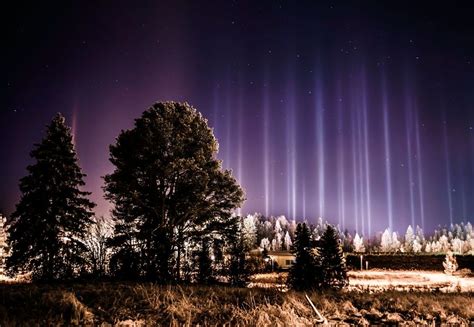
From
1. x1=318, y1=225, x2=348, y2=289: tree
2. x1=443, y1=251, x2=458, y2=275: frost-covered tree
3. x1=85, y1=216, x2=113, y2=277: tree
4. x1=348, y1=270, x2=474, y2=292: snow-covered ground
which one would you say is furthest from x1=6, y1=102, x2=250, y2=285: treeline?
x1=443, y1=251, x2=458, y2=275: frost-covered tree

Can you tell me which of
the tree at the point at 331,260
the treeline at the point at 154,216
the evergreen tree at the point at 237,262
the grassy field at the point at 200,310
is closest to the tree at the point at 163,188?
the treeline at the point at 154,216

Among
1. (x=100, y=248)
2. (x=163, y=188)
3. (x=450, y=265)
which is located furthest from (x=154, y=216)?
(x=450, y=265)

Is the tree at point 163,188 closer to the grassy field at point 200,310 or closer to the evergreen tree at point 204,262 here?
the evergreen tree at point 204,262

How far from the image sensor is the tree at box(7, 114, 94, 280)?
24203mm

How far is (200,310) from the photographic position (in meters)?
7.44

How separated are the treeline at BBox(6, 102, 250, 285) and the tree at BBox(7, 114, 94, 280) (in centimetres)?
7

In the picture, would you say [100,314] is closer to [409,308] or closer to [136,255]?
[409,308]

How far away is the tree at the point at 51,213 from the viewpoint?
953 inches

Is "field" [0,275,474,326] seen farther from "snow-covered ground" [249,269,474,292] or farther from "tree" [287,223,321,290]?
"tree" [287,223,321,290]

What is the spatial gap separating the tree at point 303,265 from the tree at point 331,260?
3.38 ft

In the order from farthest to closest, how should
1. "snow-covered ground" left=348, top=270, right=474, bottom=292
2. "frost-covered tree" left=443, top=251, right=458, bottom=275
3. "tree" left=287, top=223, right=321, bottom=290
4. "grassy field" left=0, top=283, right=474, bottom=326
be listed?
"frost-covered tree" left=443, top=251, right=458, bottom=275, "snow-covered ground" left=348, top=270, right=474, bottom=292, "tree" left=287, top=223, right=321, bottom=290, "grassy field" left=0, top=283, right=474, bottom=326

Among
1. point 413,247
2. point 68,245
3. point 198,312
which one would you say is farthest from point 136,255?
point 413,247

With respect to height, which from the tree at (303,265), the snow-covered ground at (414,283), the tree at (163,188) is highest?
the tree at (163,188)

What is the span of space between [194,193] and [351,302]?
13.7 metres
